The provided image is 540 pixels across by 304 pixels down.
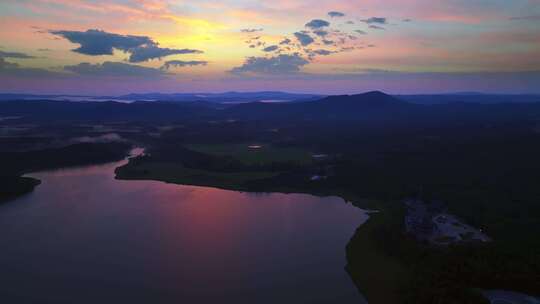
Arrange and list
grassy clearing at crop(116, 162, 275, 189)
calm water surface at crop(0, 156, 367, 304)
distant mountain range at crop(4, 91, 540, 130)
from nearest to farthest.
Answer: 1. calm water surface at crop(0, 156, 367, 304)
2. grassy clearing at crop(116, 162, 275, 189)
3. distant mountain range at crop(4, 91, 540, 130)

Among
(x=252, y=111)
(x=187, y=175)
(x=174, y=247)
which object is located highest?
(x=252, y=111)

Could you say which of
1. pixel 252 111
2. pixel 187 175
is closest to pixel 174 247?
pixel 187 175

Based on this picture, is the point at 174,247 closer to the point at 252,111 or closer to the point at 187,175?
the point at 187,175

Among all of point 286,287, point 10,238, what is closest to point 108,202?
point 10,238

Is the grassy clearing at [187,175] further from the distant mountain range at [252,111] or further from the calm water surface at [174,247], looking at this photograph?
the distant mountain range at [252,111]

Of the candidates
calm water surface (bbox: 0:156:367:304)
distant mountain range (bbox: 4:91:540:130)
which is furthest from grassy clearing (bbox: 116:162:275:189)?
distant mountain range (bbox: 4:91:540:130)

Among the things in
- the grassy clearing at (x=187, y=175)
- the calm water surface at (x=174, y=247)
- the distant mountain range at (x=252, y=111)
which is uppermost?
the distant mountain range at (x=252, y=111)

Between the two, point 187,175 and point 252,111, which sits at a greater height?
point 252,111

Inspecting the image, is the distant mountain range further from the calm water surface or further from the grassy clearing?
the calm water surface

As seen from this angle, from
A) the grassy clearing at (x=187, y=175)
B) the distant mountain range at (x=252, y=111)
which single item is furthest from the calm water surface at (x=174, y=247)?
the distant mountain range at (x=252, y=111)
